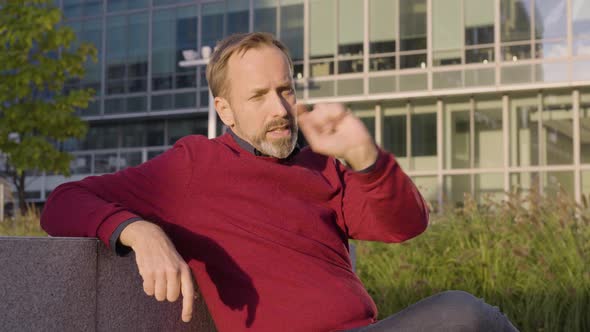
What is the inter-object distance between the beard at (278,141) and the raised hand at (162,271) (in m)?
0.55

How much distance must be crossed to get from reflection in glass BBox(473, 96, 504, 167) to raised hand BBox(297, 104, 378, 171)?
67.8 feet

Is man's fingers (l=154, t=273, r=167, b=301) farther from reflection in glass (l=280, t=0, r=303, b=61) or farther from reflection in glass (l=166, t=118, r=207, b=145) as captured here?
reflection in glass (l=166, t=118, r=207, b=145)

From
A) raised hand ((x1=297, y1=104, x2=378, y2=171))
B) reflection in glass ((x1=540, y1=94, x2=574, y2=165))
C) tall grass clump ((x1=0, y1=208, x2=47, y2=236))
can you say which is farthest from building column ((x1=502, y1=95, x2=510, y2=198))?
raised hand ((x1=297, y1=104, x2=378, y2=171))

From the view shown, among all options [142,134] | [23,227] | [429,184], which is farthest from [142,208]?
[142,134]

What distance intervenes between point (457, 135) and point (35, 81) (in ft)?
36.2

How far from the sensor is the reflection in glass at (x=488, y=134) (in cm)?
2228

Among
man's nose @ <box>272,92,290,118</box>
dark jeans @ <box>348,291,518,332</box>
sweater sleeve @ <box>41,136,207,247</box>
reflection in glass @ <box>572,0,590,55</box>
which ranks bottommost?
dark jeans @ <box>348,291,518,332</box>

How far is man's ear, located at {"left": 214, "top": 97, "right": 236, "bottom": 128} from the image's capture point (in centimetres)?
287

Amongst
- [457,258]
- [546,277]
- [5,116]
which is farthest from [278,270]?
[5,116]

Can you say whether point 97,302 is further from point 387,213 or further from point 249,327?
point 387,213

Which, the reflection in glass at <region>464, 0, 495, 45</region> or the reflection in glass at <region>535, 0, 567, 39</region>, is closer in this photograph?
the reflection in glass at <region>535, 0, 567, 39</region>

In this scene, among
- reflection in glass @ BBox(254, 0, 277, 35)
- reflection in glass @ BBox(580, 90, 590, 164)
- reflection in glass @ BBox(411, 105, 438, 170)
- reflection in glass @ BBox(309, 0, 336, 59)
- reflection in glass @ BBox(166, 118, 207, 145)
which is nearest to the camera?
reflection in glass @ BBox(580, 90, 590, 164)

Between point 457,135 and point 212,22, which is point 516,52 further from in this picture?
point 212,22

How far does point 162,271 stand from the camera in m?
2.14
